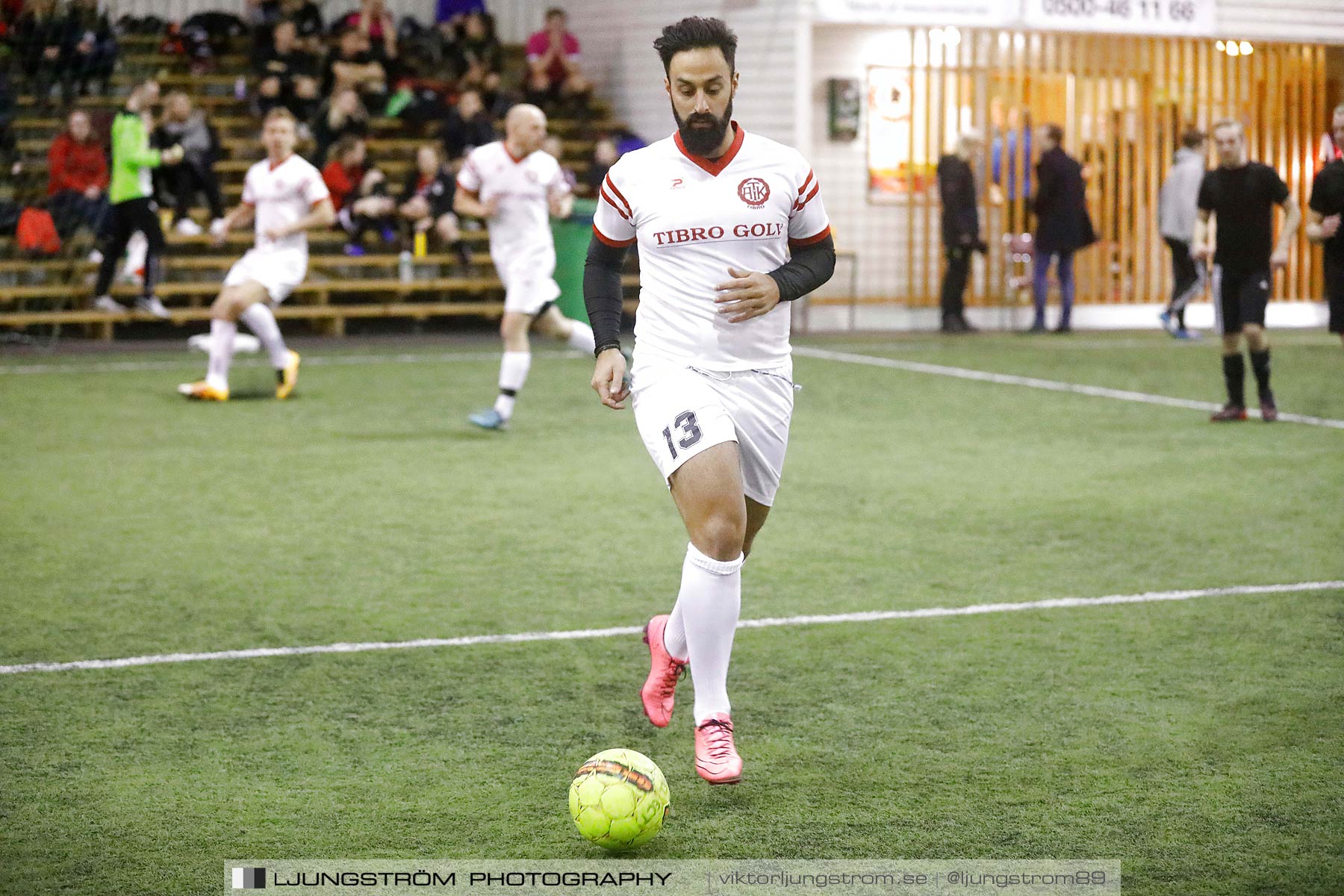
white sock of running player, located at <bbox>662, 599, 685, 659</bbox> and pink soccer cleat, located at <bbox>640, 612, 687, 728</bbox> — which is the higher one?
white sock of running player, located at <bbox>662, 599, 685, 659</bbox>

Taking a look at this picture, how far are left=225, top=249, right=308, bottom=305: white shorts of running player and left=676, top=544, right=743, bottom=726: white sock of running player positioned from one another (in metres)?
9.34

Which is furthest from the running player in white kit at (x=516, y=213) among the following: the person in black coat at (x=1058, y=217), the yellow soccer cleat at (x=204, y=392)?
the person in black coat at (x=1058, y=217)

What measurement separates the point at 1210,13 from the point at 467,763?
69.9ft

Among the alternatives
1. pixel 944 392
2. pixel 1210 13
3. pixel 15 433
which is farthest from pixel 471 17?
pixel 15 433

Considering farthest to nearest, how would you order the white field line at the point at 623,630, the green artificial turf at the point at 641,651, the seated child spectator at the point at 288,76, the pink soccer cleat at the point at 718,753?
the seated child spectator at the point at 288,76, the white field line at the point at 623,630, the pink soccer cleat at the point at 718,753, the green artificial turf at the point at 641,651

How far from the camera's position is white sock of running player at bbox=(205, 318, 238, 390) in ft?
44.4

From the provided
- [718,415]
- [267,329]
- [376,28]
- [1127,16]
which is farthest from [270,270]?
[1127,16]

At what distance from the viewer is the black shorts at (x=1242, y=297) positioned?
40.1 feet

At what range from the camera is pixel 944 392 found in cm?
1466

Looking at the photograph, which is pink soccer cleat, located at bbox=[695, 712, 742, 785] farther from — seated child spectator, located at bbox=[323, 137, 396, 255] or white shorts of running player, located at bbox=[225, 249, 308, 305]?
seated child spectator, located at bbox=[323, 137, 396, 255]

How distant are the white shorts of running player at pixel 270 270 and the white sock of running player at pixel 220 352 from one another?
350 millimetres

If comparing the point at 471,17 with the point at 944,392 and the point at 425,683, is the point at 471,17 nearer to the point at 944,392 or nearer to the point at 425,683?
the point at 944,392

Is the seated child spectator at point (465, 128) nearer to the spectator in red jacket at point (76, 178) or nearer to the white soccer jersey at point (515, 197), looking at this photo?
the spectator in red jacket at point (76, 178)

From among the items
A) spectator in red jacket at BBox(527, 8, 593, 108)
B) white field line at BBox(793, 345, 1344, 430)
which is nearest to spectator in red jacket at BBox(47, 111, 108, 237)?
spectator in red jacket at BBox(527, 8, 593, 108)
